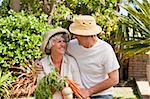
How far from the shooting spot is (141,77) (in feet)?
36.6

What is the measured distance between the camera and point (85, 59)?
377cm

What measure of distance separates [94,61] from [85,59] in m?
0.09

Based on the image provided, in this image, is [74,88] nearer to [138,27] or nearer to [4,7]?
[138,27]

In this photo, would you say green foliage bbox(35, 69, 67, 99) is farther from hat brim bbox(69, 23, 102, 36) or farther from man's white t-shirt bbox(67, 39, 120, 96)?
hat brim bbox(69, 23, 102, 36)

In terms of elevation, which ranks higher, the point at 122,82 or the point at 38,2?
the point at 38,2

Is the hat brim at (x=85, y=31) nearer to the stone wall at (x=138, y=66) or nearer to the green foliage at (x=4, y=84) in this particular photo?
the green foliage at (x=4, y=84)

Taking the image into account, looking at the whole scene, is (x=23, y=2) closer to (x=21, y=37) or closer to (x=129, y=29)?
(x=21, y=37)

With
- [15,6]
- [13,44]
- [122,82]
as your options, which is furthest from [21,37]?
[122,82]

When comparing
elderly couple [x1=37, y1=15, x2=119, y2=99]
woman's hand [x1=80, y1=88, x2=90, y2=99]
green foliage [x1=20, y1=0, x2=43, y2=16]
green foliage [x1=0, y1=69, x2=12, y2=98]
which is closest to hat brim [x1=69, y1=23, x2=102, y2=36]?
elderly couple [x1=37, y1=15, x2=119, y2=99]

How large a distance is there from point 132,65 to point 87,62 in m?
7.77

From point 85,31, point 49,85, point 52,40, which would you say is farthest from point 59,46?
point 49,85

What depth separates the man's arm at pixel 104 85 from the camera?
3.63 meters

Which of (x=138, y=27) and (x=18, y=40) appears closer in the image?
(x=18, y=40)

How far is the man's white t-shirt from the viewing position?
3.68 meters
